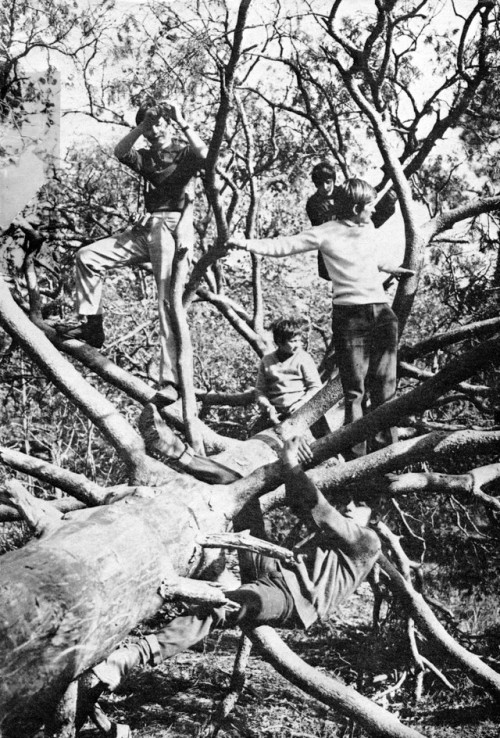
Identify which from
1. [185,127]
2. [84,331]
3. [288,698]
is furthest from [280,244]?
[288,698]

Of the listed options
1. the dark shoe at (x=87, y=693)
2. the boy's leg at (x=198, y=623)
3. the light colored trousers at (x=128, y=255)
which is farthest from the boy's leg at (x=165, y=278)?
the dark shoe at (x=87, y=693)

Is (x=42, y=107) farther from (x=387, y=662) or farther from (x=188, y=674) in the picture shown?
(x=387, y=662)

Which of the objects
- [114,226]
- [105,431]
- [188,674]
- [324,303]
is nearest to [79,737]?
[188,674]

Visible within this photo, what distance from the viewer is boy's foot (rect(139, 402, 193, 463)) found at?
12.0 ft

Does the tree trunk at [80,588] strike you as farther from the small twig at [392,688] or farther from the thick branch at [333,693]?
the small twig at [392,688]

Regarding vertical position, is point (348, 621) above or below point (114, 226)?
below

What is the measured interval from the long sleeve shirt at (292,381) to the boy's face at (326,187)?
1094mm

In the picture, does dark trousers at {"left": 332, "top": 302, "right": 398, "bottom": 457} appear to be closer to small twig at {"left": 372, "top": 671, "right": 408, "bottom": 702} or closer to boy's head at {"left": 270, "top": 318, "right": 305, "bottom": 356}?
boy's head at {"left": 270, "top": 318, "right": 305, "bottom": 356}

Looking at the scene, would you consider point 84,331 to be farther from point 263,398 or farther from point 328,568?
point 328,568

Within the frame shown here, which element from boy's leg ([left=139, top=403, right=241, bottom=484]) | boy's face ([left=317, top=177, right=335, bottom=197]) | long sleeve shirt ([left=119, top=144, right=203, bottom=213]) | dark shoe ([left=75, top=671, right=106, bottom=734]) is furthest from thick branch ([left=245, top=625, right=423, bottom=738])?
boy's face ([left=317, top=177, right=335, bottom=197])

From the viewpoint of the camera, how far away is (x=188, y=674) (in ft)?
19.0

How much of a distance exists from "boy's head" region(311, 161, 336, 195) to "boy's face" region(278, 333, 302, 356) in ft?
3.36

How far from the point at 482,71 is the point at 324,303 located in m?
5.13

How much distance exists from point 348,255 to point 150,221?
1311 mm
